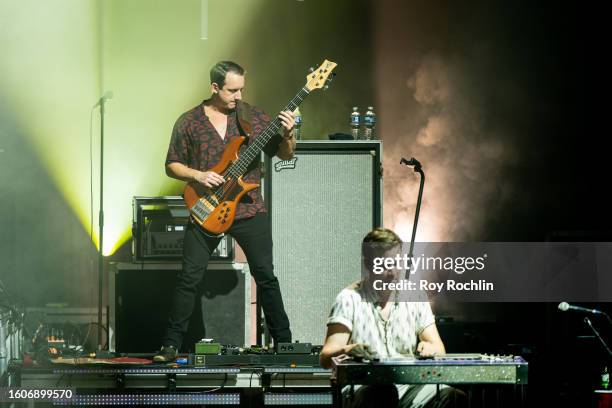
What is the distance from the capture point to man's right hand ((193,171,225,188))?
5.79m

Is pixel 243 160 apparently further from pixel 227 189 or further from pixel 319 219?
pixel 319 219

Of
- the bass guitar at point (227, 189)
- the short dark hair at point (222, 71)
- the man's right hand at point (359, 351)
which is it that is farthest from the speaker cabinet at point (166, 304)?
the man's right hand at point (359, 351)

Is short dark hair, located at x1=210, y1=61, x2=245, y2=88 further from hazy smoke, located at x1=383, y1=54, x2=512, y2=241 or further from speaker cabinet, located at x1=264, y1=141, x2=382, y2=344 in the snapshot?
hazy smoke, located at x1=383, y1=54, x2=512, y2=241

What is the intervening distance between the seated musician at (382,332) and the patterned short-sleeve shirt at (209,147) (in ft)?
5.31

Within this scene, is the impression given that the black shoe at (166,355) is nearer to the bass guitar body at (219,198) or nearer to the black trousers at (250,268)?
the black trousers at (250,268)

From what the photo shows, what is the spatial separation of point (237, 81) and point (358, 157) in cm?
95

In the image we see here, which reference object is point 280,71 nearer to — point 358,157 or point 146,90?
point 146,90

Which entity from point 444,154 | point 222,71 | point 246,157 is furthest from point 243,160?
point 444,154

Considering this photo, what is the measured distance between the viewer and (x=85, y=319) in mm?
7465

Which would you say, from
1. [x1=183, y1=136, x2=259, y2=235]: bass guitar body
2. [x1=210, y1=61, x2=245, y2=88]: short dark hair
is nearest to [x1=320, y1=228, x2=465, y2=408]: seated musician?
[x1=183, y1=136, x2=259, y2=235]: bass guitar body

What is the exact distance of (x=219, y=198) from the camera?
586 centimetres

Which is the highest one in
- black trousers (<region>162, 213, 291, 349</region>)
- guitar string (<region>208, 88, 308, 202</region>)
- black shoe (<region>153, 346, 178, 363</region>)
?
guitar string (<region>208, 88, 308, 202</region>)

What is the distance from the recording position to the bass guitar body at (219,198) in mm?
5863

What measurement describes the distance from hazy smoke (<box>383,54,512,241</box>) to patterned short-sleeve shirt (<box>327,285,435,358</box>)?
136 inches
